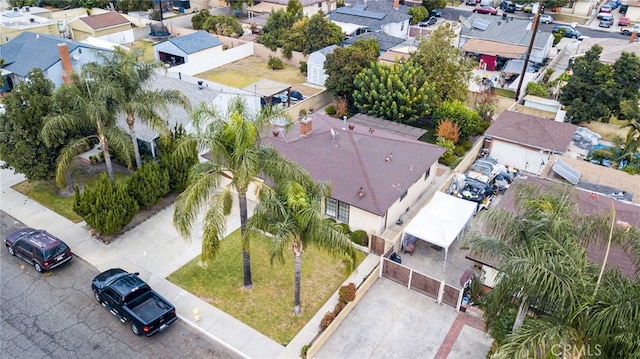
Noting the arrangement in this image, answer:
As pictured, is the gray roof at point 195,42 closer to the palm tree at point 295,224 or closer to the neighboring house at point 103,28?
the neighboring house at point 103,28

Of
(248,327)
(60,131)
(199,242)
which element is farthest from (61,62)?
(248,327)

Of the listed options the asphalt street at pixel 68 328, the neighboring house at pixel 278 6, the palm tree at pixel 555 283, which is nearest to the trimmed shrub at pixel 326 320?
the asphalt street at pixel 68 328

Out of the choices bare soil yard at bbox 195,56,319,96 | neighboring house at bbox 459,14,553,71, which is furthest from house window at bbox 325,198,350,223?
neighboring house at bbox 459,14,553,71

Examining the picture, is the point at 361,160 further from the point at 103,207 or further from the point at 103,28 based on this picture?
→ the point at 103,28

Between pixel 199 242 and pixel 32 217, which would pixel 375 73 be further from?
pixel 32 217

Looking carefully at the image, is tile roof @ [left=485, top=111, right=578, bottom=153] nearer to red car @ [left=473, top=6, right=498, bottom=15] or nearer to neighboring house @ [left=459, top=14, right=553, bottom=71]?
neighboring house @ [left=459, top=14, right=553, bottom=71]

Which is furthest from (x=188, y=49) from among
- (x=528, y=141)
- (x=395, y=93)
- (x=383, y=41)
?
(x=528, y=141)
